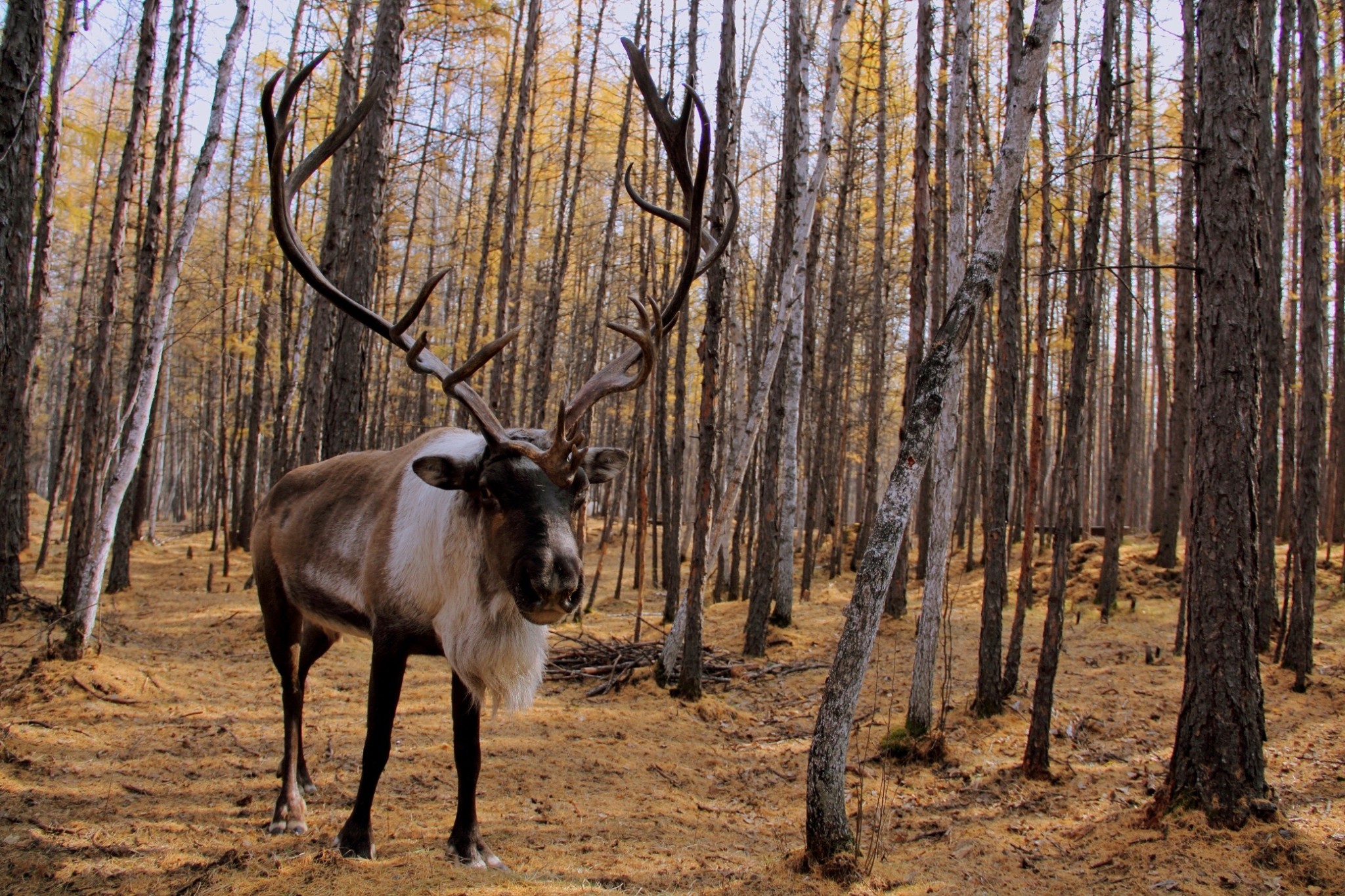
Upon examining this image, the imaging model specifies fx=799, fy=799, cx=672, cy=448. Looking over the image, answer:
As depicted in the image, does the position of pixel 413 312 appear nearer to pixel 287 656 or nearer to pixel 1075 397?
pixel 287 656

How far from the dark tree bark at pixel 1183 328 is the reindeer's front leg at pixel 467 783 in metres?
10.6

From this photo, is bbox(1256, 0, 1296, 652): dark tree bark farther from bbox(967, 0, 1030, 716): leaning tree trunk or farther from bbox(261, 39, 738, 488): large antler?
bbox(261, 39, 738, 488): large antler

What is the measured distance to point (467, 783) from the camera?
12.7 feet

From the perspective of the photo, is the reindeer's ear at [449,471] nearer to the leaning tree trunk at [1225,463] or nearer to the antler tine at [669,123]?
the antler tine at [669,123]

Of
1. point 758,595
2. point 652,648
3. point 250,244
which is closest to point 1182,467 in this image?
point 758,595

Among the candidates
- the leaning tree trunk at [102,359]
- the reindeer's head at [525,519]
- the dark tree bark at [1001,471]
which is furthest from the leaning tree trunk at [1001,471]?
the leaning tree trunk at [102,359]

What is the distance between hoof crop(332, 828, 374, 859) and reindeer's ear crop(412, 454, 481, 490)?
1.67 metres

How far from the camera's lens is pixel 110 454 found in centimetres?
643

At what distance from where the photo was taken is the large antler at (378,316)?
11.9ft

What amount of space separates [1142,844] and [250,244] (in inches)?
697

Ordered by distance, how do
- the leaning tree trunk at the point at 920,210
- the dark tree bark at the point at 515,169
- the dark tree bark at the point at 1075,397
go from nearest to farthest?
1. the dark tree bark at the point at 1075,397
2. the leaning tree trunk at the point at 920,210
3. the dark tree bark at the point at 515,169

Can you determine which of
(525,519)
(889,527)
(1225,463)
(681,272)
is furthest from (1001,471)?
(525,519)

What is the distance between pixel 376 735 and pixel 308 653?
4.25ft

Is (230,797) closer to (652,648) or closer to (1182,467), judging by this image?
(652,648)
